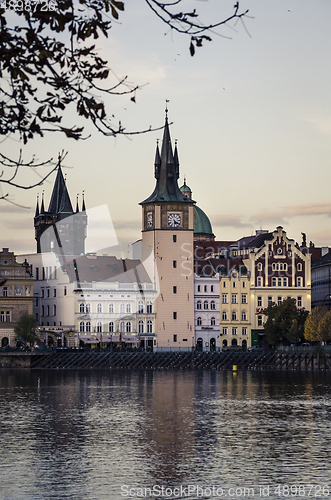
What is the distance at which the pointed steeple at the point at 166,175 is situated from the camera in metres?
129

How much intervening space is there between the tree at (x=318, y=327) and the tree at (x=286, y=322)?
10.7 feet

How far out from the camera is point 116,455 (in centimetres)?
3478

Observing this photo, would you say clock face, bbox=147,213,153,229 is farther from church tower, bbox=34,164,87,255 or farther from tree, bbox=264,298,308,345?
tree, bbox=264,298,308,345

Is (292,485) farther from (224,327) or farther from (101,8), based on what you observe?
(224,327)

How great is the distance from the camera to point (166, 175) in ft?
424

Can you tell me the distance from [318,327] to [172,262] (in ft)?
83.0

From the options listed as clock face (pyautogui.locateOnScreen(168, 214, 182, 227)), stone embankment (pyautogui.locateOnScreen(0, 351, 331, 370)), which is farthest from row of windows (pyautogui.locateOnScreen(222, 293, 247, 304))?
stone embankment (pyautogui.locateOnScreen(0, 351, 331, 370))

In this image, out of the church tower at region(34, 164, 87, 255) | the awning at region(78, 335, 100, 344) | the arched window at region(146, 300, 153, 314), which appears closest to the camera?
the awning at region(78, 335, 100, 344)

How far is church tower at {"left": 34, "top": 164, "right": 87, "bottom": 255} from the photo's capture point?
145 metres

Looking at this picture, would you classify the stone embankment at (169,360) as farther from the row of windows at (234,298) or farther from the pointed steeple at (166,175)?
the pointed steeple at (166,175)

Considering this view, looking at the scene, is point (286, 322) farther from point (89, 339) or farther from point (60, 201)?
point (60, 201)

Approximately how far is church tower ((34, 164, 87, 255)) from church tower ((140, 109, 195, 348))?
20.3 m

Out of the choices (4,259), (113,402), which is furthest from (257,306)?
(113,402)

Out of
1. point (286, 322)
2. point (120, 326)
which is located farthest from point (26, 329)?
point (286, 322)
